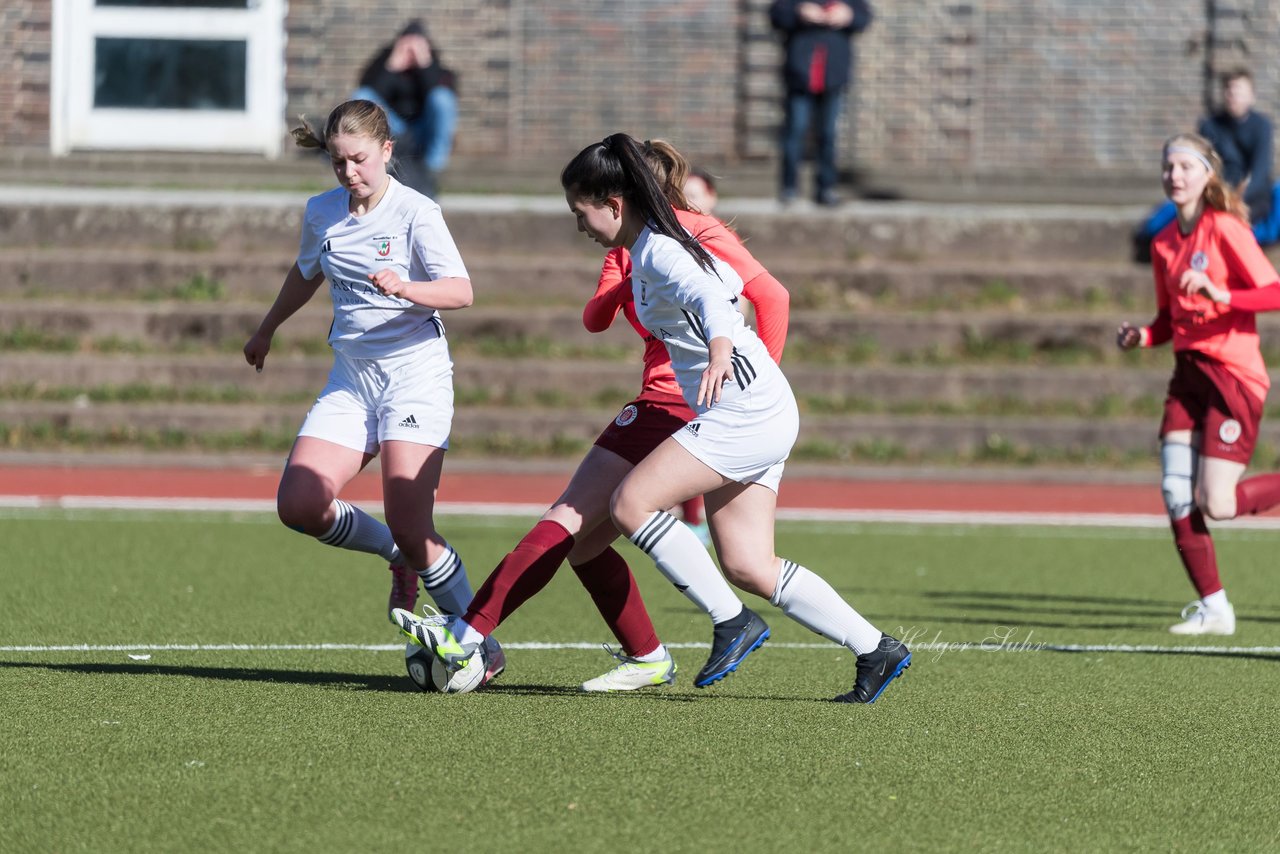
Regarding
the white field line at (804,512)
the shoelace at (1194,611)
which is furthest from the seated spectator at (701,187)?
the white field line at (804,512)

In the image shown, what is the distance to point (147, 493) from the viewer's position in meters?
13.4

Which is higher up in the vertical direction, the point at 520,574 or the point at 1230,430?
the point at 1230,430

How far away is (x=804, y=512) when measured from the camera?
42.3 feet

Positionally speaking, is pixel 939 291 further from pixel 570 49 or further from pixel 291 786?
pixel 291 786

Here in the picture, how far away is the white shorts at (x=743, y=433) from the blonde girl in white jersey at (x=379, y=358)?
108 cm

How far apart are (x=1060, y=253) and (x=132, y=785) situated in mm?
15101

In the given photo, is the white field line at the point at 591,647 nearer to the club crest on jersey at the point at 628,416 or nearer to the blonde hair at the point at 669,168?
the club crest on jersey at the point at 628,416

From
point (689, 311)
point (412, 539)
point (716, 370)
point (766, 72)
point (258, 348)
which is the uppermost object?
point (766, 72)

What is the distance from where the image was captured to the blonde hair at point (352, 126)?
6.05 meters

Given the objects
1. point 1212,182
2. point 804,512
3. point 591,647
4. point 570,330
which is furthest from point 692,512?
point 570,330

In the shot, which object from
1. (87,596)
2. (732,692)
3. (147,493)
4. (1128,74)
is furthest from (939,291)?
(732,692)

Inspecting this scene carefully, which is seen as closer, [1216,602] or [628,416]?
[628,416]

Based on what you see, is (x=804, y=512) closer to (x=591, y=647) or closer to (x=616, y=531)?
(x=591, y=647)

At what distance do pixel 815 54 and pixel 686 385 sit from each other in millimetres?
12429
